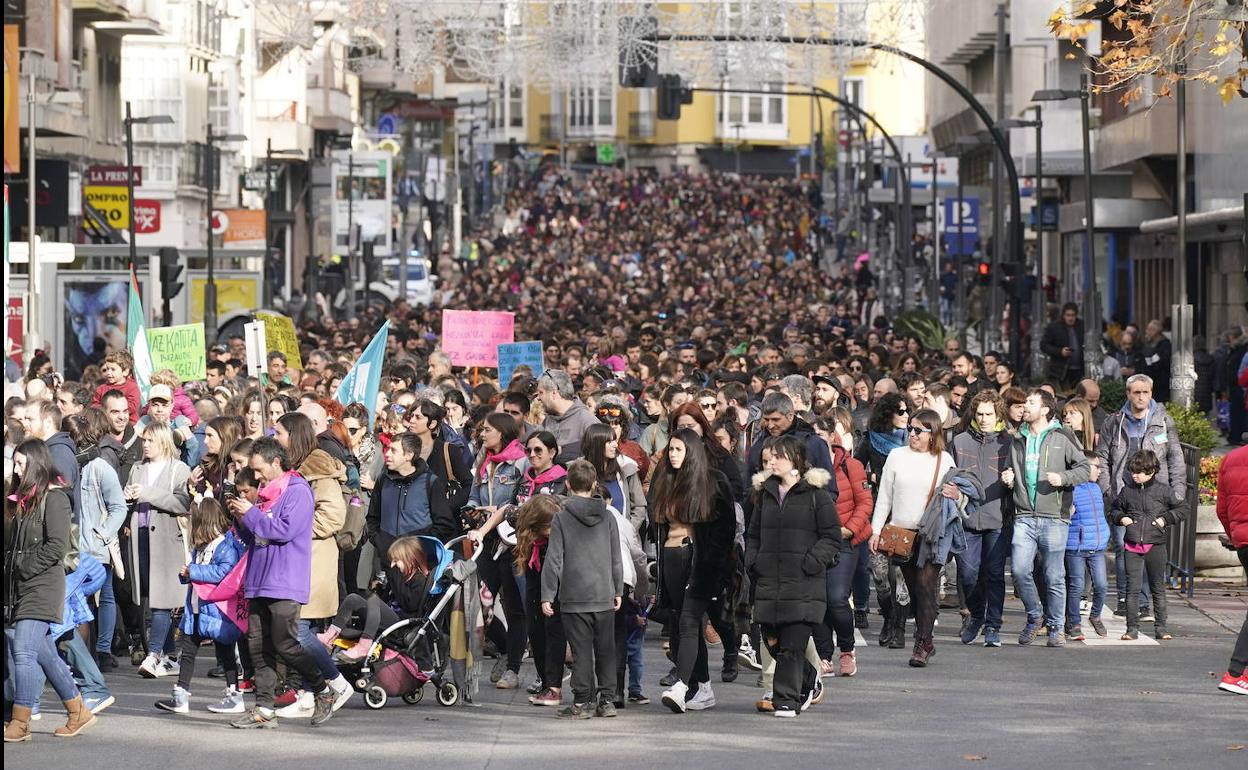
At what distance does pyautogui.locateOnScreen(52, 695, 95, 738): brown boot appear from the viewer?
11328 millimetres

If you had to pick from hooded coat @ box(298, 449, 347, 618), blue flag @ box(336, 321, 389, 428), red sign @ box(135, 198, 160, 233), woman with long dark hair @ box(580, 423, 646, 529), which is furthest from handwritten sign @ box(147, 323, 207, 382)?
red sign @ box(135, 198, 160, 233)

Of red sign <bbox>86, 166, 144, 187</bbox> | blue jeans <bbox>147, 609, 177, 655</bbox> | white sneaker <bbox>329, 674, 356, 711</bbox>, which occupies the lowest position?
white sneaker <bbox>329, 674, 356, 711</bbox>

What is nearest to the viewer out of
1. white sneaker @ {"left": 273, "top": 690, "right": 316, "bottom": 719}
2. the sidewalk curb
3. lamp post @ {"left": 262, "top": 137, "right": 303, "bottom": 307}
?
white sneaker @ {"left": 273, "top": 690, "right": 316, "bottom": 719}

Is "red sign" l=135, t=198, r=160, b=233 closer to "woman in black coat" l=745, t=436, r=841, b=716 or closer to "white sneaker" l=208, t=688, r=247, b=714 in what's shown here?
"white sneaker" l=208, t=688, r=247, b=714

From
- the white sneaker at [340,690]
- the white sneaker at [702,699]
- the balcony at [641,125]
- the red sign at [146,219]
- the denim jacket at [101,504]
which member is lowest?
the white sneaker at [702,699]

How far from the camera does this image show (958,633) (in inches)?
622

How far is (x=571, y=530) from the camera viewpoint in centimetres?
1191

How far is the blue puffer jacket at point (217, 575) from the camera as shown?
39.1 ft

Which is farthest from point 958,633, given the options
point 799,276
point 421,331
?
point 799,276

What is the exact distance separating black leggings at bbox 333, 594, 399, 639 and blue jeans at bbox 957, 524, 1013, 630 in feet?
12.8

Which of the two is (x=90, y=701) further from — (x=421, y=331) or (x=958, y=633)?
(x=421, y=331)

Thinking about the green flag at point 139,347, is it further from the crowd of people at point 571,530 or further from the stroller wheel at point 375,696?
the stroller wheel at point 375,696

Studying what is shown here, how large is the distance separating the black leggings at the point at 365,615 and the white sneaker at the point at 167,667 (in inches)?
55.8

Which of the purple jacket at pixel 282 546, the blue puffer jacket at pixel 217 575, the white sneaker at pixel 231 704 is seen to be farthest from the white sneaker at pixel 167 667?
the purple jacket at pixel 282 546
